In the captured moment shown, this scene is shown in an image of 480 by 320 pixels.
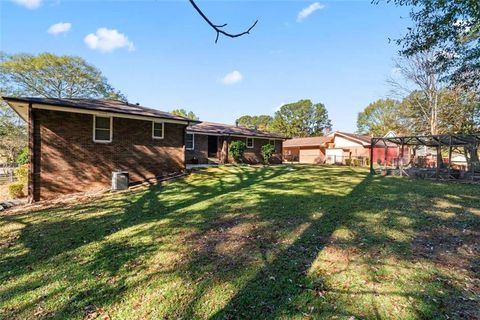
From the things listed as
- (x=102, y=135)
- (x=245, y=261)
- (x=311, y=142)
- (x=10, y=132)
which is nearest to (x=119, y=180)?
(x=102, y=135)

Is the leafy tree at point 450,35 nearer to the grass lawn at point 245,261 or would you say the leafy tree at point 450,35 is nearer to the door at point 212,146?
the grass lawn at point 245,261

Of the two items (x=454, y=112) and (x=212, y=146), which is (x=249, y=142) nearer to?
(x=212, y=146)

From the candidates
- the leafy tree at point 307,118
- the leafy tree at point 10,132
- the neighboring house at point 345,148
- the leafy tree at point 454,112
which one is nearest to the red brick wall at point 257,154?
the neighboring house at point 345,148

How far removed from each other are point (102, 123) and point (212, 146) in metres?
10.3

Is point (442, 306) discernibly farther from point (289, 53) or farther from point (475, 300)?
point (289, 53)

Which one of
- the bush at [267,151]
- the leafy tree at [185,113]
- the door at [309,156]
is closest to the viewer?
the bush at [267,151]

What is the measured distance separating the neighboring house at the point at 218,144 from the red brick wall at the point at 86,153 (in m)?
5.46

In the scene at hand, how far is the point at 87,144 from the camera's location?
32.7 feet

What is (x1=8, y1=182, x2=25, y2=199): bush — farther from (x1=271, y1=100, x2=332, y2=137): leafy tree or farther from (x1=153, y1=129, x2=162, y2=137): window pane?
(x1=271, y1=100, x2=332, y2=137): leafy tree

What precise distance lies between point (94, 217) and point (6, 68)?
27.3 metres

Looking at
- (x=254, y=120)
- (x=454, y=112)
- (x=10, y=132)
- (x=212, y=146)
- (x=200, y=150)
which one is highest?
(x=254, y=120)

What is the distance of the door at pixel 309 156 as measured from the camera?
34.2 metres

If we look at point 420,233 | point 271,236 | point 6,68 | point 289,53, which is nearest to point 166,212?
point 271,236

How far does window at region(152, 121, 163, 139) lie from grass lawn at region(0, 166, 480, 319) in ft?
18.1
